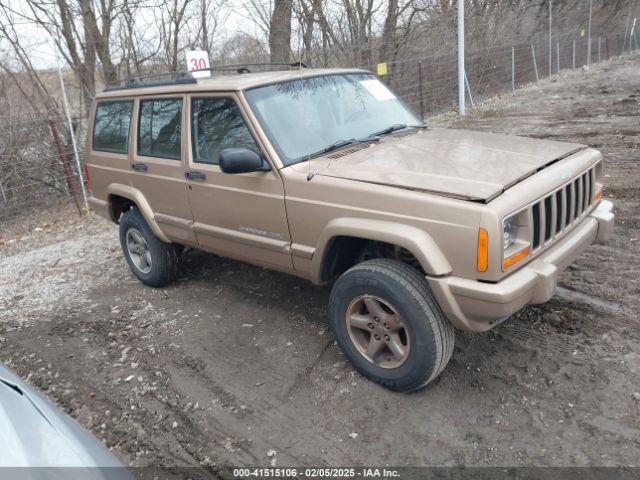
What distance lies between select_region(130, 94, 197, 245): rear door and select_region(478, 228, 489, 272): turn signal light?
2522 millimetres

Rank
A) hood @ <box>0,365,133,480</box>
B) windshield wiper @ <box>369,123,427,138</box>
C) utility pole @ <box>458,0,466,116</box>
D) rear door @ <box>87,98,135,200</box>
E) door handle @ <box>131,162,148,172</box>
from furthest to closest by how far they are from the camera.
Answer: utility pole @ <box>458,0,466,116</box>
rear door @ <box>87,98,135,200</box>
door handle @ <box>131,162,148,172</box>
windshield wiper @ <box>369,123,427,138</box>
hood @ <box>0,365,133,480</box>

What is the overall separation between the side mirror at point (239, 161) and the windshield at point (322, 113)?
20 centimetres

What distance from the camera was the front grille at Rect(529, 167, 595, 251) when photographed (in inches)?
119

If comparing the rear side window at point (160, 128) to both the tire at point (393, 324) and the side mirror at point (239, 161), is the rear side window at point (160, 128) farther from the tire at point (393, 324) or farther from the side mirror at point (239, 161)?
the tire at point (393, 324)

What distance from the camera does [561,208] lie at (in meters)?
3.23

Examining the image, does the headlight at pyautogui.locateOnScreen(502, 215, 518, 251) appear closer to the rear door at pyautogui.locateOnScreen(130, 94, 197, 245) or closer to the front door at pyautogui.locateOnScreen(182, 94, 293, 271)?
the front door at pyautogui.locateOnScreen(182, 94, 293, 271)

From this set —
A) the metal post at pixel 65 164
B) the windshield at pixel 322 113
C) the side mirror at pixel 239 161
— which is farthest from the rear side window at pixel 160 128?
the metal post at pixel 65 164

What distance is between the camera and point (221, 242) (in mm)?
4242

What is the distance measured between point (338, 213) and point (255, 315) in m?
1.59

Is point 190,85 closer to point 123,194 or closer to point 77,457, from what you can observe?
point 123,194

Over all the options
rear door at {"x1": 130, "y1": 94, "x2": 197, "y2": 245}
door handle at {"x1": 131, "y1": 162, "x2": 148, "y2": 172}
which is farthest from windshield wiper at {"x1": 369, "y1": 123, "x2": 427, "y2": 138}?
door handle at {"x1": 131, "y1": 162, "x2": 148, "y2": 172}

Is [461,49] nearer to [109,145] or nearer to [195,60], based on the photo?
[195,60]

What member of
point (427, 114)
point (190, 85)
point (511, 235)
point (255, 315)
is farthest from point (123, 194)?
point (427, 114)

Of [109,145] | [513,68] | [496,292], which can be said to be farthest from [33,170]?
[513,68]
